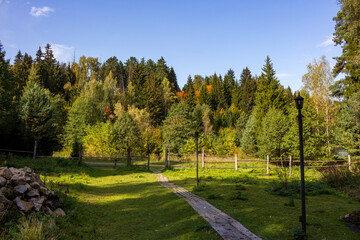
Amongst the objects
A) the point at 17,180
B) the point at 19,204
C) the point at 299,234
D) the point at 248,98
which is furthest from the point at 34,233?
the point at 248,98

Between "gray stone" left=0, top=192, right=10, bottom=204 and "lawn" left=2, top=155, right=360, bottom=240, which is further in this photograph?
"gray stone" left=0, top=192, right=10, bottom=204

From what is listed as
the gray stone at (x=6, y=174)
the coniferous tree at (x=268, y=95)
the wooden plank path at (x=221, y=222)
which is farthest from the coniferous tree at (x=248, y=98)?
the gray stone at (x=6, y=174)

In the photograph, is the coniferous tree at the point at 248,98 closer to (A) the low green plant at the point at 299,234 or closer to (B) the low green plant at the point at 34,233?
(A) the low green plant at the point at 299,234

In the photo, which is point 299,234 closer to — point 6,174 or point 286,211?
point 286,211

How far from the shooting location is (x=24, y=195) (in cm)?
753

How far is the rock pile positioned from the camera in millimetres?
6887

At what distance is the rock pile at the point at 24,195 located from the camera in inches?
271

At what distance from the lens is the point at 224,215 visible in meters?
7.96

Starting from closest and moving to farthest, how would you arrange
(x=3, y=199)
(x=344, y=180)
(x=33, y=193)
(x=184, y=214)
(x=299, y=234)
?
(x=299, y=234), (x=3, y=199), (x=33, y=193), (x=184, y=214), (x=344, y=180)

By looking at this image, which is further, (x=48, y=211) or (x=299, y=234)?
(x=48, y=211)

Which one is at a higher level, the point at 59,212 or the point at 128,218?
the point at 59,212

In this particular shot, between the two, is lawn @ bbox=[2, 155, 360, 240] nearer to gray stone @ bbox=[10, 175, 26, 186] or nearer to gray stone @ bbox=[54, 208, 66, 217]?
gray stone @ bbox=[54, 208, 66, 217]

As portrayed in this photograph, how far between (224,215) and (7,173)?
767 centimetres

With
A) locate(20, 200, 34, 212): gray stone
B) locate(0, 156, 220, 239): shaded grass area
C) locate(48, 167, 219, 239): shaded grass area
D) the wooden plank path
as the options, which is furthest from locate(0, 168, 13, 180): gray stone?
the wooden plank path
